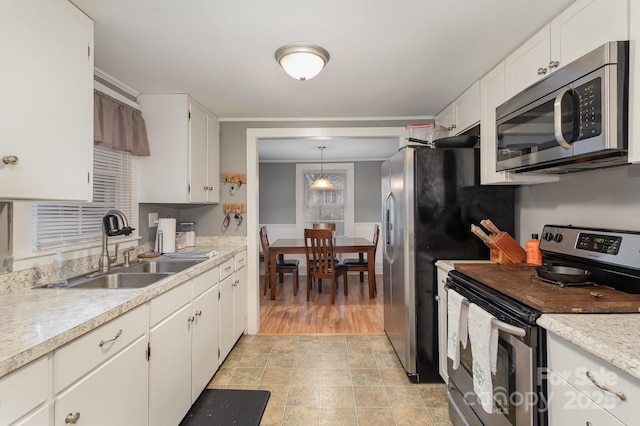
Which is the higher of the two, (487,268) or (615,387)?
(487,268)

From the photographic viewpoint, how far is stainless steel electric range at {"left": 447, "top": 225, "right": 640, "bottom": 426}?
1122mm

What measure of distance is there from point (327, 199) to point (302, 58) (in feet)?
14.6

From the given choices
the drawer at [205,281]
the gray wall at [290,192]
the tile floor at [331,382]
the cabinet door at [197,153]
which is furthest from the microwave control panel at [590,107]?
the gray wall at [290,192]

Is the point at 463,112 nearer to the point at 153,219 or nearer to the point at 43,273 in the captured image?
the point at 153,219

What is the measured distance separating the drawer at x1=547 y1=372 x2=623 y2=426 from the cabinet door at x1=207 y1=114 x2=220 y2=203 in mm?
2697

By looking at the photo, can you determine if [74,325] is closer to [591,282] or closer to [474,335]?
[474,335]

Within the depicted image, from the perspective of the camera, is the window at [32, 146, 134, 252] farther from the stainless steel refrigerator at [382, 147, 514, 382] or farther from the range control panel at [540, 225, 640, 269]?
the range control panel at [540, 225, 640, 269]

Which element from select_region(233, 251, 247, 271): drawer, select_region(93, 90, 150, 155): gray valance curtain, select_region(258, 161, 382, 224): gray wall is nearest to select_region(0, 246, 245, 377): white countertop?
select_region(93, 90, 150, 155): gray valance curtain

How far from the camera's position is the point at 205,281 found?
207 cm

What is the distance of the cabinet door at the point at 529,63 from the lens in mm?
1543

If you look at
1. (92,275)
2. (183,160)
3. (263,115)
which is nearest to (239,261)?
(183,160)

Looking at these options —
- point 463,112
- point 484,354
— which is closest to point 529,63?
point 463,112

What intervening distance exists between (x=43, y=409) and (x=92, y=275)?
109 centimetres

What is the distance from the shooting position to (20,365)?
31.2 inches
